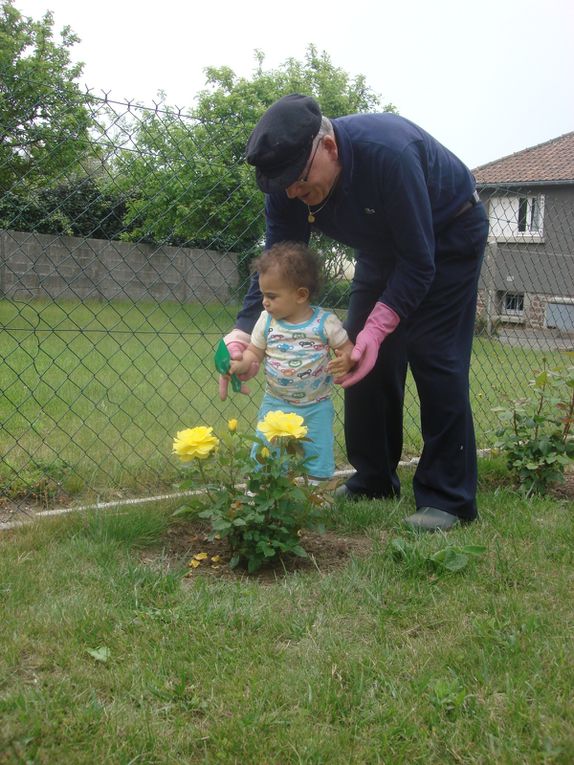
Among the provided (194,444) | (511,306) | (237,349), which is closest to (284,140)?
(237,349)

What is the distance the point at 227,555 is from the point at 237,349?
2.56 feet

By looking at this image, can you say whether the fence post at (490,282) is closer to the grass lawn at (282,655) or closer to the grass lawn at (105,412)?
the grass lawn at (105,412)

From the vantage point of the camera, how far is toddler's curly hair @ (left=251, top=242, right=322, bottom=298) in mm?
2904

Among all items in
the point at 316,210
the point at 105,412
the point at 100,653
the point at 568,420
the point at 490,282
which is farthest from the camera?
the point at 490,282

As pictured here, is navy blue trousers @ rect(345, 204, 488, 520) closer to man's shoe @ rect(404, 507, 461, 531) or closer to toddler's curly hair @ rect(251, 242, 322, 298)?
man's shoe @ rect(404, 507, 461, 531)

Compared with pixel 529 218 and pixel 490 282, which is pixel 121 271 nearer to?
pixel 529 218

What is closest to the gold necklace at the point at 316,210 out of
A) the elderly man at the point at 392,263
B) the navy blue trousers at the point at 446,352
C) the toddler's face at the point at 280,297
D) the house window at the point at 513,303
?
the elderly man at the point at 392,263

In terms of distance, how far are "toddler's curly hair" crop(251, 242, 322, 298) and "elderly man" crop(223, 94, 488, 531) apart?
12 cm

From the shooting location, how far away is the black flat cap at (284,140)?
7.86ft

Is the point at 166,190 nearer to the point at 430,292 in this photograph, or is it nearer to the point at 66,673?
the point at 430,292

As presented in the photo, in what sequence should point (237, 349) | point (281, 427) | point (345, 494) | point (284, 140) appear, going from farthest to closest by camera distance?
point (345, 494) < point (237, 349) < point (281, 427) < point (284, 140)

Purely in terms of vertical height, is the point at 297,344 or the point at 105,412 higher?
the point at 297,344

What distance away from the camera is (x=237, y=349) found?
2957mm

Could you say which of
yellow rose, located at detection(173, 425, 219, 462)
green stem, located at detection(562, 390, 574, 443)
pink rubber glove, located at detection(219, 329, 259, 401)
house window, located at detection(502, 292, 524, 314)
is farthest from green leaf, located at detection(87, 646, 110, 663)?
house window, located at detection(502, 292, 524, 314)
